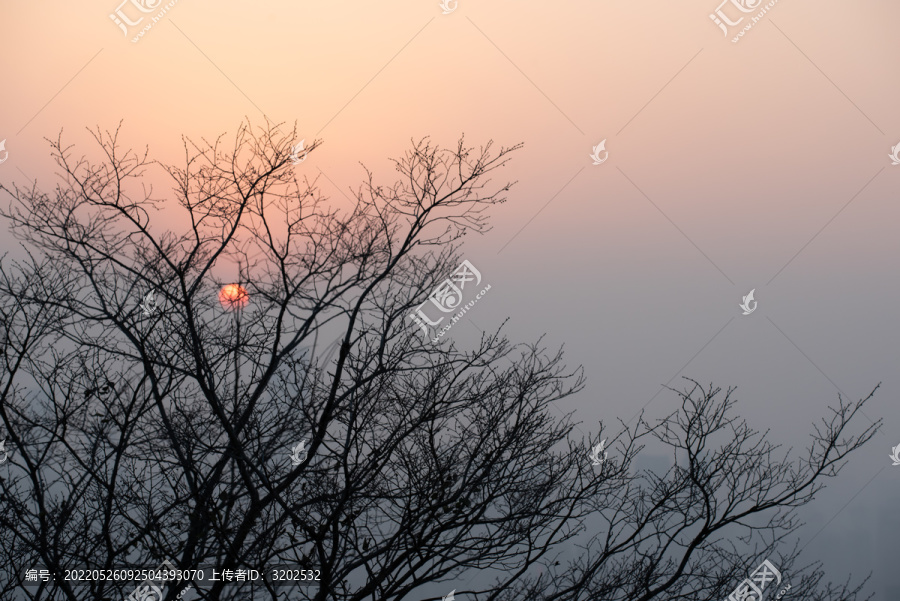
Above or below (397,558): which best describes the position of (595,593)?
below

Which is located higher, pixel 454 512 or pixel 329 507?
pixel 329 507

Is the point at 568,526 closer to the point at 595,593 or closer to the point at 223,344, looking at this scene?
the point at 595,593

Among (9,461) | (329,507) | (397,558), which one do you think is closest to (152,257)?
(9,461)

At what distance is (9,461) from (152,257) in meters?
2.28

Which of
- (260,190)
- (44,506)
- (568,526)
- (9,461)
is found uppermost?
(260,190)

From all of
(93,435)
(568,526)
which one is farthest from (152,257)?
(568,526)

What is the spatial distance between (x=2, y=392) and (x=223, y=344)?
2244 millimetres

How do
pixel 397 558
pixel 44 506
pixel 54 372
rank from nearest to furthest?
pixel 397 558, pixel 44 506, pixel 54 372

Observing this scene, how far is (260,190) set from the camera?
660cm

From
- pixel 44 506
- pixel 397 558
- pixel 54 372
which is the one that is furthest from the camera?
pixel 54 372

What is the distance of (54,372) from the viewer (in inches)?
273

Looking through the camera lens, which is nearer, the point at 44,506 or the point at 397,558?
the point at 397,558

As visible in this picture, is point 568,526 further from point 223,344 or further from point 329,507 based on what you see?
point 223,344

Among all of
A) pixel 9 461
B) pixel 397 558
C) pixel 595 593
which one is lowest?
pixel 595 593
